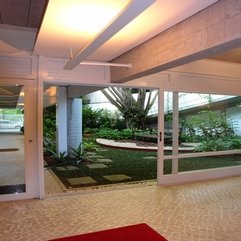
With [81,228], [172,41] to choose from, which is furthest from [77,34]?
[81,228]

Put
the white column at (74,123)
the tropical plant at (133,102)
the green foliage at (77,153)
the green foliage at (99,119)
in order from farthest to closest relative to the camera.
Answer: the green foliage at (99,119), the tropical plant at (133,102), the white column at (74,123), the green foliage at (77,153)

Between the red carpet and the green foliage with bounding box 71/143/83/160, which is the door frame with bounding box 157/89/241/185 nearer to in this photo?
the red carpet

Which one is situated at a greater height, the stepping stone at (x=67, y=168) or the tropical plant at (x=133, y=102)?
the tropical plant at (x=133, y=102)

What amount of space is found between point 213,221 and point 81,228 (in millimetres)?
1629

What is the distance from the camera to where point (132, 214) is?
348cm

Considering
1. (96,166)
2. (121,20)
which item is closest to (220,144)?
(96,166)

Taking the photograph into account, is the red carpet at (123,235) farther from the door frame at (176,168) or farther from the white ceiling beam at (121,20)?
the door frame at (176,168)

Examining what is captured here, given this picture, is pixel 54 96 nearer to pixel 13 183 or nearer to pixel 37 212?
pixel 13 183

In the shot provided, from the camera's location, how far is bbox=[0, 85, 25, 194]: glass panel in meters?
4.05

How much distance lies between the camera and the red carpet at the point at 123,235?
2.75m

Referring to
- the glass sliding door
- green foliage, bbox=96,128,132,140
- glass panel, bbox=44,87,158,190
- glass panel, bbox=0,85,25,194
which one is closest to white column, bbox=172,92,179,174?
the glass sliding door

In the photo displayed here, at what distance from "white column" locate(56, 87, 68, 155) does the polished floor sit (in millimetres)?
3509

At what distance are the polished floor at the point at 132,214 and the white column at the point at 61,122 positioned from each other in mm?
3509

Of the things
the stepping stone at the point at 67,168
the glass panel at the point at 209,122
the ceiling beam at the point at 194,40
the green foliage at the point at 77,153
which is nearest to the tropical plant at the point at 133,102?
the green foliage at the point at 77,153
